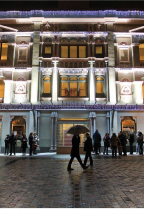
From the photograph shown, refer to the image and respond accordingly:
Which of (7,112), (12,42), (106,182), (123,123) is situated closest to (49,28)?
(12,42)

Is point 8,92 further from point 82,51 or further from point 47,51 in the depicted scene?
point 82,51

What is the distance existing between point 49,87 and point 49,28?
282 inches

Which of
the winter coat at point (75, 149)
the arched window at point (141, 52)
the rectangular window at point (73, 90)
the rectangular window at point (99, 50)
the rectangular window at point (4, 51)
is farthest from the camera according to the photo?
the rectangular window at point (99, 50)

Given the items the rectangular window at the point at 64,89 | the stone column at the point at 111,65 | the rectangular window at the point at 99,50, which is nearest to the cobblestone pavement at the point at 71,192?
the stone column at the point at 111,65

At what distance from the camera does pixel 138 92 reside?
2422cm

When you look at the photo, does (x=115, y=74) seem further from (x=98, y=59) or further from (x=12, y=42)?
(x=12, y=42)

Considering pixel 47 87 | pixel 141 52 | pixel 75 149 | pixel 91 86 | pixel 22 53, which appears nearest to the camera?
pixel 75 149

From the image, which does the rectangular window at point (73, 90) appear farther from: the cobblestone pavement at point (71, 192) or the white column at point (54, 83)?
the cobblestone pavement at point (71, 192)

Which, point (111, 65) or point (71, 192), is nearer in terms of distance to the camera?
point (71, 192)

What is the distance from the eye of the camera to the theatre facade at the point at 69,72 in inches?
922

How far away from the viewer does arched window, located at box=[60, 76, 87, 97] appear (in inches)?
971

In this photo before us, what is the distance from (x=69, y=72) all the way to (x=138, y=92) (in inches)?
313

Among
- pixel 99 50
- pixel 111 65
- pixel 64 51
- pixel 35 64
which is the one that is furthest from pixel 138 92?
pixel 35 64

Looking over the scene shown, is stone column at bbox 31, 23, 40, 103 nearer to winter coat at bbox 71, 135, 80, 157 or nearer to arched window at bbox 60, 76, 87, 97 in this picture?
arched window at bbox 60, 76, 87, 97
